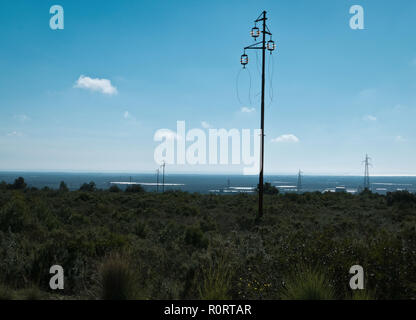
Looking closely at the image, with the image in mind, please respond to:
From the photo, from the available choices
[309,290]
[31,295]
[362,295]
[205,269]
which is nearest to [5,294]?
[31,295]

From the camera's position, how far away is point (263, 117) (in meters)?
16.2

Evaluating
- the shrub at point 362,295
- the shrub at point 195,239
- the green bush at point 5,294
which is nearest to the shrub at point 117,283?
the green bush at point 5,294

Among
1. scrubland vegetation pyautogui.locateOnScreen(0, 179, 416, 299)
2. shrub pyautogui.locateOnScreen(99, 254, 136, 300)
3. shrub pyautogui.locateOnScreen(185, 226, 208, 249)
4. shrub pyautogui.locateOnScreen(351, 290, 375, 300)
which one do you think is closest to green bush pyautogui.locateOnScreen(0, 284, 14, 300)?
scrubland vegetation pyautogui.locateOnScreen(0, 179, 416, 299)

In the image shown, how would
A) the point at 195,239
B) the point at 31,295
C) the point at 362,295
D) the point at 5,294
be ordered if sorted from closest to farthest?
the point at 362,295 → the point at 5,294 → the point at 31,295 → the point at 195,239

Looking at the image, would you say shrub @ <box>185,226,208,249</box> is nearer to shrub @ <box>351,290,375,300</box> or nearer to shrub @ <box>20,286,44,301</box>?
shrub @ <box>20,286,44,301</box>

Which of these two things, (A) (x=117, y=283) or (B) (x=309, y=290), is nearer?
(B) (x=309, y=290)

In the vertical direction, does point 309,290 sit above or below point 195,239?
above

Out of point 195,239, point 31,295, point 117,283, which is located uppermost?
point 117,283

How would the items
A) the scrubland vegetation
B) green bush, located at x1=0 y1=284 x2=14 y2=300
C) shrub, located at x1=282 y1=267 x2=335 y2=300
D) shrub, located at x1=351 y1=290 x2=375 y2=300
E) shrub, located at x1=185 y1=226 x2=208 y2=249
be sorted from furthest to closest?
shrub, located at x1=185 y1=226 x2=208 y2=249 < the scrubland vegetation < green bush, located at x1=0 y1=284 x2=14 y2=300 < shrub, located at x1=282 y1=267 x2=335 y2=300 < shrub, located at x1=351 y1=290 x2=375 y2=300

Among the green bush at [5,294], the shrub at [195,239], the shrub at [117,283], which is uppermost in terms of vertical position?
the shrub at [117,283]

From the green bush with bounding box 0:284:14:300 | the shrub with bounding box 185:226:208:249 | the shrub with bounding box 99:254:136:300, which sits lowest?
the shrub with bounding box 185:226:208:249

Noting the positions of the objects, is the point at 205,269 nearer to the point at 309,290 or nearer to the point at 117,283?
the point at 117,283

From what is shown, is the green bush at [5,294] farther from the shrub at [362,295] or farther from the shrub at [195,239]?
the shrub at [362,295]
